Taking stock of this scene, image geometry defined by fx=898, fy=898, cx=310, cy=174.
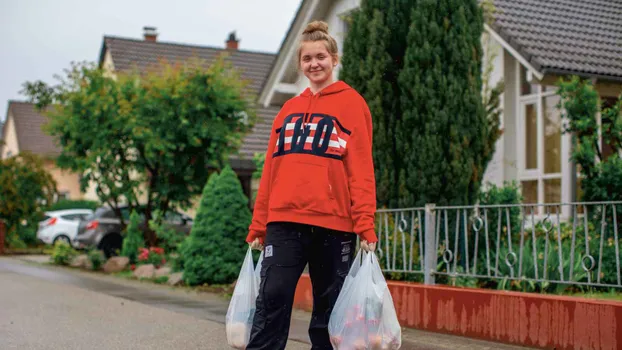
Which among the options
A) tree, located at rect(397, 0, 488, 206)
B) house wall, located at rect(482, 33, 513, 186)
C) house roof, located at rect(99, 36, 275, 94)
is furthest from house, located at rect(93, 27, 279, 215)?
tree, located at rect(397, 0, 488, 206)

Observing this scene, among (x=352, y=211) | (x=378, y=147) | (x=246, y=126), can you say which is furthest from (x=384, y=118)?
(x=246, y=126)

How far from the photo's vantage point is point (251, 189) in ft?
82.3

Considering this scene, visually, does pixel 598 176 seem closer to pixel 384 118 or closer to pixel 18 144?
pixel 384 118

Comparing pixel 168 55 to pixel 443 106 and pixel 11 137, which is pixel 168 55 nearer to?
pixel 11 137

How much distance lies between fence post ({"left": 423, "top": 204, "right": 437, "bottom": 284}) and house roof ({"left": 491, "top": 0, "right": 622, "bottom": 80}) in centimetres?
502

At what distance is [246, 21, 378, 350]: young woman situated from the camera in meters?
4.18

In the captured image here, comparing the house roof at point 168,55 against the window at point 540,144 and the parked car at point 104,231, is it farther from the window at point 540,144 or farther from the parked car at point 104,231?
the window at point 540,144

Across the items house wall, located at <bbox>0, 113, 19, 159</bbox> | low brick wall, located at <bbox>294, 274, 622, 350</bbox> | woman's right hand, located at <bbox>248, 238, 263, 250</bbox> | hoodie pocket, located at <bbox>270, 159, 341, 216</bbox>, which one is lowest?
low brick wall, located at <bbox>294, 274, 622, 350</bbox>

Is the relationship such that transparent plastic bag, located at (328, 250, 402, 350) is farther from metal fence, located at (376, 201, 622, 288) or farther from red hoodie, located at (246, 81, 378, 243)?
metal fence, located at (376, 201, 622, 288)

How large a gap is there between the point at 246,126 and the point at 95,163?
2.86m

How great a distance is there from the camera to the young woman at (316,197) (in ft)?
13.7

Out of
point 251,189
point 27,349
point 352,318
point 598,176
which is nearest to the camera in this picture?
point 352,318

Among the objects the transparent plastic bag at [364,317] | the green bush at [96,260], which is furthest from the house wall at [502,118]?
the transparent plastic bag at [364,317]

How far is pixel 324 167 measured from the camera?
421cm
